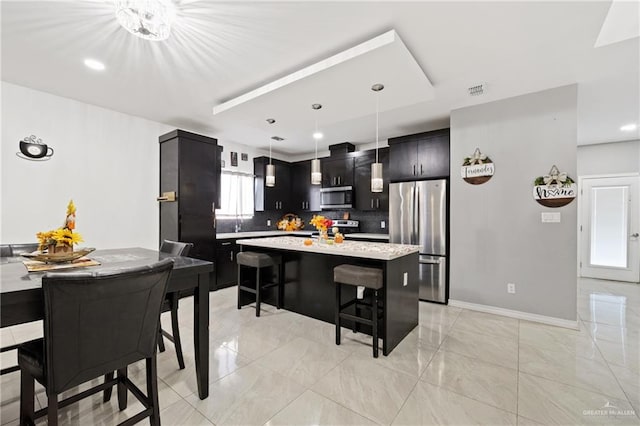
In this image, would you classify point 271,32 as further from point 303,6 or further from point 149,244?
point 149,244

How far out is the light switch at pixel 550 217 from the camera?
10.1 feet

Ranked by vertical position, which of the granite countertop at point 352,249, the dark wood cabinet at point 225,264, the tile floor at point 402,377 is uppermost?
the granite countertop at point 352,249

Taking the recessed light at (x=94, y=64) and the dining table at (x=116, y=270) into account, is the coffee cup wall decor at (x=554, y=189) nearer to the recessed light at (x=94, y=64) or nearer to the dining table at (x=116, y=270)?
the dining table at (x=116, y=270)

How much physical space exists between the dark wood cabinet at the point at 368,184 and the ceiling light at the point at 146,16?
3.88m

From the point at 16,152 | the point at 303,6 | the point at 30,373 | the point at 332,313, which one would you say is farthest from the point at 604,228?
the point at 16,152

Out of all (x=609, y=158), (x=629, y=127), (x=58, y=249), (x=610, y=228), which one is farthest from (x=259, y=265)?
(x=609, y=158)

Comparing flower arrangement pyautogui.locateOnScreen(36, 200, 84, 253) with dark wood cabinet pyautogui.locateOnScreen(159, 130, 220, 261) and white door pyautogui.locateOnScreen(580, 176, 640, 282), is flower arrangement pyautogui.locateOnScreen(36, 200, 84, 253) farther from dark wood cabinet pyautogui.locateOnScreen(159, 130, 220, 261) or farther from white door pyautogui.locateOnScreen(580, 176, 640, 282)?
white door pyautogui.locateOnScreen(580, 176, 640, 282)

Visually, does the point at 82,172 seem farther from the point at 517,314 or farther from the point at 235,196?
the point at 517,314

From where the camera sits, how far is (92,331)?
122 centimetres

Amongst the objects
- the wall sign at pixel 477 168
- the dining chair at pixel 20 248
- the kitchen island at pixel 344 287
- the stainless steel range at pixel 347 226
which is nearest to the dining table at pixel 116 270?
the dining chair at pixel 20 248

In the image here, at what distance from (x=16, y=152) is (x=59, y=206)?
0.71 meters

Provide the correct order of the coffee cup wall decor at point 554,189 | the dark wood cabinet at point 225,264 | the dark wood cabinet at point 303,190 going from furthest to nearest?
the dark wood cabinet at point 303,190 → the dark wood cabinet at point 225,264 → the coffee cup wall decor at point 554,189

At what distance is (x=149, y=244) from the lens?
418cm

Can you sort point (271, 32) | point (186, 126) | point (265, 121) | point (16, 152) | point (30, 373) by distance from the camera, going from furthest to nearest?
point (186, 126) → point (265, 121) → point (16, 152) → point (271, 32) → point (30, 373)
